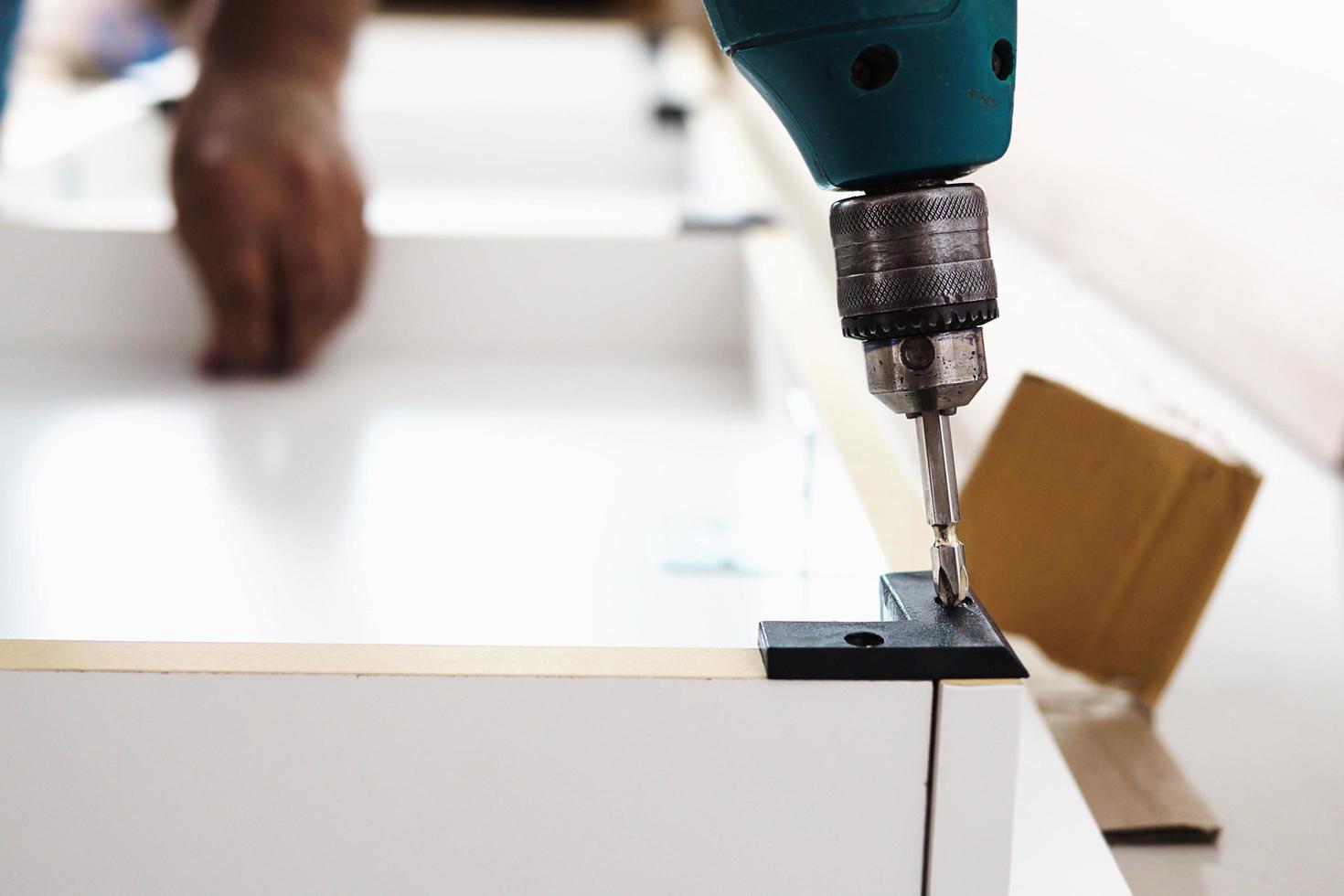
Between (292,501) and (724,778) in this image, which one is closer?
(724,778)

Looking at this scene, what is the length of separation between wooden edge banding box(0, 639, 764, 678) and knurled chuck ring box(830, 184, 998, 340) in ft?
0.32

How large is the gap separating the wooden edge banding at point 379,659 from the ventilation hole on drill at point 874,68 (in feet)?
0.50

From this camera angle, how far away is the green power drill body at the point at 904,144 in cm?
31

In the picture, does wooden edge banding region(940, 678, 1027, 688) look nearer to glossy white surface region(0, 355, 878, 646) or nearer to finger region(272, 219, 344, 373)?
glossy white surface region(0, 355, 878, 646)

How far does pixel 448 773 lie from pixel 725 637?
144mm

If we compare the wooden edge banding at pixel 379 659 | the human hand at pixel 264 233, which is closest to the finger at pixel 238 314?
the human hand at pixel 264 233

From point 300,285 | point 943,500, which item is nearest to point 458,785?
point 943,500

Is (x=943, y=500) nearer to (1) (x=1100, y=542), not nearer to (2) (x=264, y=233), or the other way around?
(1) (x=1100, y=542)

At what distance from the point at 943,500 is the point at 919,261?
0.07 meters

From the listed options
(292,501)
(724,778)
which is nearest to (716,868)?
(724,778)

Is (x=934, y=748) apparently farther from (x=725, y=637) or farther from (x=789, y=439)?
(x=789, y=439)

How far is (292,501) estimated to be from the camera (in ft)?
1.95

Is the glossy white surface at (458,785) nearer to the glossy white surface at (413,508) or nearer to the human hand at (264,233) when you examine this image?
the glossy white surface at (413,508)

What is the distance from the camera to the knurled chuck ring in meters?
0.32
